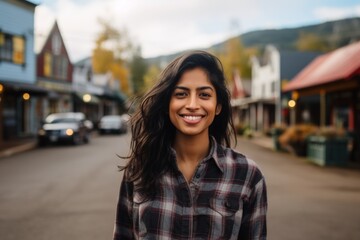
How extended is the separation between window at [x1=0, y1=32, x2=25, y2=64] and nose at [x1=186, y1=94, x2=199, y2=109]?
71.6 feet

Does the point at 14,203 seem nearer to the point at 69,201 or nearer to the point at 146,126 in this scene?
the point at 69,201

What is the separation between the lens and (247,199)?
1943 mm

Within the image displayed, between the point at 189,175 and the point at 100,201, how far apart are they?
573cm

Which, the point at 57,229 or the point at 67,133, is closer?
the point at 57,229

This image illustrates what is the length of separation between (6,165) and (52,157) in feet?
7.98

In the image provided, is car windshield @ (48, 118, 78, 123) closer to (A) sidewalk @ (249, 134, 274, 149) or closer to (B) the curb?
(B) the curb

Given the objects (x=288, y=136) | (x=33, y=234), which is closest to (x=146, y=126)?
(x=33, y=234)

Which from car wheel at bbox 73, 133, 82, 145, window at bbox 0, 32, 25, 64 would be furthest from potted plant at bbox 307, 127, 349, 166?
window at bbox 0, 32, 25, 64

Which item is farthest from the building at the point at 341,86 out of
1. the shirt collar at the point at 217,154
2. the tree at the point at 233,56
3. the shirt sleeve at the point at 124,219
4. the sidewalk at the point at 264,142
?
the tree at the point at 233,56

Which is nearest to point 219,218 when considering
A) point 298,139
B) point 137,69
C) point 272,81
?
point 298,139

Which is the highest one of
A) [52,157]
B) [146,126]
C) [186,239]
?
[146,126]

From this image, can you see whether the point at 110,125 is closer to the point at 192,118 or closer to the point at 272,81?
the point at 272,81

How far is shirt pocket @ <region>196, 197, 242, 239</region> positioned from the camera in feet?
6.15

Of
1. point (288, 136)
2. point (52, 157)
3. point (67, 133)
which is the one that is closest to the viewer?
point (52, 157)
